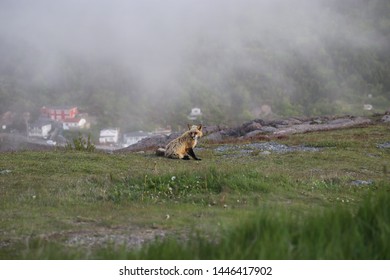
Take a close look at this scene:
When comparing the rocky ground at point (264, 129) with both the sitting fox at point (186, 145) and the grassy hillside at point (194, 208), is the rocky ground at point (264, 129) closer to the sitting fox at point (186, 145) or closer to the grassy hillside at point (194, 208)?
the sitting fox at point (186, 145)

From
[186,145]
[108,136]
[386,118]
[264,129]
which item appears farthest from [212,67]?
[186,145]

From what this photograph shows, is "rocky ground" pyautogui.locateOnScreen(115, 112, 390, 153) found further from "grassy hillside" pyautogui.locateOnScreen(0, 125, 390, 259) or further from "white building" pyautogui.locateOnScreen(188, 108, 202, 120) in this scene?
"white building" pyautogui.locateOnScreen(188, 108, 202, 120)

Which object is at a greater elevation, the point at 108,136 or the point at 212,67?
the point at 212,67

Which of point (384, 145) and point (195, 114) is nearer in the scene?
point (384, 145)

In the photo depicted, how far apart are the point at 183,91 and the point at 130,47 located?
4806 centimetres

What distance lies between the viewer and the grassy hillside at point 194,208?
734 cm

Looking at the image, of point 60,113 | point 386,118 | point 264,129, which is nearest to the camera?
point 264,129

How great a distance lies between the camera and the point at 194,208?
40.2 ft

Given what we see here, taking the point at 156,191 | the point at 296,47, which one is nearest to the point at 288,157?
the point at 156,191

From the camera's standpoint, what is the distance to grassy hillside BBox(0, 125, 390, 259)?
24.1 ft

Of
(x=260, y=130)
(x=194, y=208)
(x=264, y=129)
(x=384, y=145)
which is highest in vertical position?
(x=264, y=129)

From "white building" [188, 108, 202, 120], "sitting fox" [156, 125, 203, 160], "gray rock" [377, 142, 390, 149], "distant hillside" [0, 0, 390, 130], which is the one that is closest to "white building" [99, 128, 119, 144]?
"distant hillside" [0, 0, 390, 130]

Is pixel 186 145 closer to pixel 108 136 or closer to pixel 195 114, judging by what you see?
pixel 108 136
